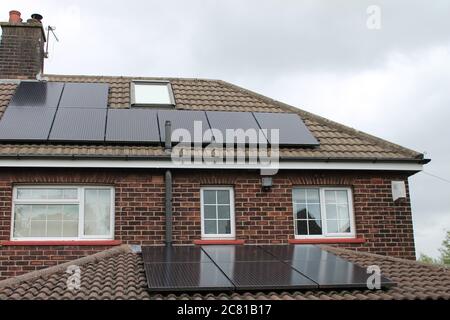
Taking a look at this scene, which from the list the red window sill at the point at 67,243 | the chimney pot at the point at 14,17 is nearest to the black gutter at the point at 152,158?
the red window sill at the point at 67,243

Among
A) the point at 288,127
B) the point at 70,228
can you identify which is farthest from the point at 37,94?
the point at 288,127

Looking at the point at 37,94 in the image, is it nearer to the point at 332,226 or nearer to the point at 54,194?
the point at 54,194

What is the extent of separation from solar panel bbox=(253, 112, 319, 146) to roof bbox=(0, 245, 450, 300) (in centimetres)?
319

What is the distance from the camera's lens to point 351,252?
12.5m

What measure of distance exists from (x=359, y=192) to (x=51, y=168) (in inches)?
262

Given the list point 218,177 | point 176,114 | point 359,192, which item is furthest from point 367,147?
point 176,114

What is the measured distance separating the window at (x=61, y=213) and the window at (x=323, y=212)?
13.4ft

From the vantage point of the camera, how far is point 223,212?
42.2 ft

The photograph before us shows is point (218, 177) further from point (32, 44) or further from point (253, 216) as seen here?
point (32, 44)

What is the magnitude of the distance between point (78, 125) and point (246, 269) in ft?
17.8

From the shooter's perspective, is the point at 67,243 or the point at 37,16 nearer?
the point at 67,243

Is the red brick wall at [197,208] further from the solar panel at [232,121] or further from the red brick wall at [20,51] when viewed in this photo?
the red brick wall at [20,51]

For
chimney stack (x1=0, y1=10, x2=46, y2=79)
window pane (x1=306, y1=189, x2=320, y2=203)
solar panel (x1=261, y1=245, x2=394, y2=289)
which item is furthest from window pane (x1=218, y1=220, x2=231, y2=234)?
chimney stack (x1=0, y1=10, x2=46, y2=79)

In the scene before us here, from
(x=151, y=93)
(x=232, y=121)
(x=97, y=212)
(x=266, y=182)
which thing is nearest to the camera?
(x=97, y=212)
